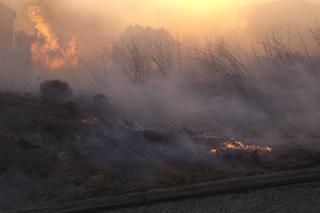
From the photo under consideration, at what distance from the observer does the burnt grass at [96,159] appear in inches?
422

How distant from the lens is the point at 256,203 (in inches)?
328

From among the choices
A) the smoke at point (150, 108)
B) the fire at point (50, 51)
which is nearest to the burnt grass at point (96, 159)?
the smoke at point (150, 108)

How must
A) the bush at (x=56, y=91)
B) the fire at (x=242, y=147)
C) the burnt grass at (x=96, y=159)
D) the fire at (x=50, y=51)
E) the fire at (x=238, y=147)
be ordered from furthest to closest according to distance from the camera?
the fire at (x=50, y=51) → the bush at (x=56, y=91) → the fire at (x=242, y=147) → the fire at (x=238, y=147) → the burnt grass at (x=96, y=159)

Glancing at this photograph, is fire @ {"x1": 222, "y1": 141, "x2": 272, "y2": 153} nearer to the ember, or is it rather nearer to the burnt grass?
the ember

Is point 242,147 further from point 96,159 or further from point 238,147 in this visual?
point 96,159

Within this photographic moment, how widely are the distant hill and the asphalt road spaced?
1017 inches

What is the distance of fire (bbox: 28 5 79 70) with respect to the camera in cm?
3128

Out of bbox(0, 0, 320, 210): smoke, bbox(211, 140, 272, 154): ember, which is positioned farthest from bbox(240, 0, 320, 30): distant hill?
bbox(211, 140, 272, 154): ember

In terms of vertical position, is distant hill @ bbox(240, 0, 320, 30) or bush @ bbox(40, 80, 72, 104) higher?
distant hill @ bbox(240, 0, 320, 30)

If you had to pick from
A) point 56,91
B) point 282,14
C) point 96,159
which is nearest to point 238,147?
point 96,159

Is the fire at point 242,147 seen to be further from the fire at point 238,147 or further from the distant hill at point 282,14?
the distant hill at point 282,14

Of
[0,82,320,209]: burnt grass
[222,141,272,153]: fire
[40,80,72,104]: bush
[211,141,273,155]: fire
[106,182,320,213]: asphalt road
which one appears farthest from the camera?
[40,80,72,104]: bush

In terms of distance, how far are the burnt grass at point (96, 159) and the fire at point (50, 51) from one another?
15.3 m

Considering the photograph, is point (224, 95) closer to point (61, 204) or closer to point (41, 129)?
point (41, 129)
